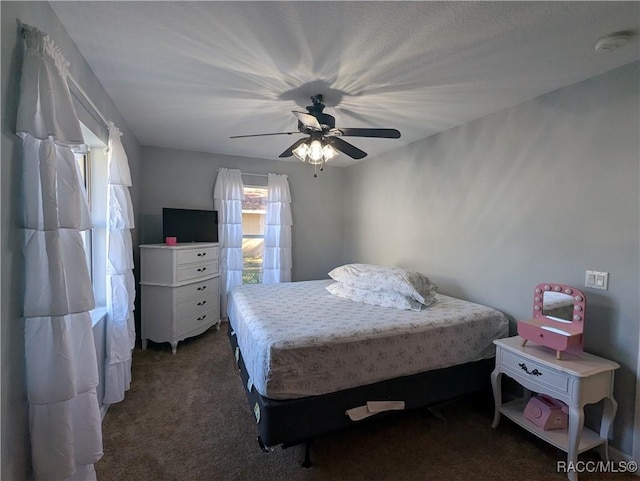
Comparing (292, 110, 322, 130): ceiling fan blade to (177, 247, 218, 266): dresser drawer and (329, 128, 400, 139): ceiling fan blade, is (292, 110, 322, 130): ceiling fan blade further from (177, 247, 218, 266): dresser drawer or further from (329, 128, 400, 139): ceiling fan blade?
(177, 247, 218, 266): dresser drawer

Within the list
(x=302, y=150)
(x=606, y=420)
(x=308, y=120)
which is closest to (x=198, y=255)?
(x=302, y=150)

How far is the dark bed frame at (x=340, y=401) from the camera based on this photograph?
5.40 feet

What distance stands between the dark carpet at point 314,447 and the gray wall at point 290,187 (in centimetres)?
242

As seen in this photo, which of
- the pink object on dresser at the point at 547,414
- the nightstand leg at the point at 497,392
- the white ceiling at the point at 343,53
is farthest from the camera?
the nightstand leg at the point at 497,392

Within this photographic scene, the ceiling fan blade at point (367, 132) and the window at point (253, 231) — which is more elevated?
the ceiling fan blade at point (367, 132)

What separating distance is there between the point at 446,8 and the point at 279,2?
79 centimetres

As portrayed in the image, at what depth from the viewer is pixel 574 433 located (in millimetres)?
1634

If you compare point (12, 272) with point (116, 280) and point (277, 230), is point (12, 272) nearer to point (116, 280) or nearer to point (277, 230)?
point (116, 280)

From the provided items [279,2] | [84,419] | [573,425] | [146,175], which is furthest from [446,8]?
[146,175]

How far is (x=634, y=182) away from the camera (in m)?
1.77

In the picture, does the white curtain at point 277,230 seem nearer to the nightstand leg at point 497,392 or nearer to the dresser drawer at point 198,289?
the dresser drawer at point 198,289

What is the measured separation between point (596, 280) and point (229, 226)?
3965 mm

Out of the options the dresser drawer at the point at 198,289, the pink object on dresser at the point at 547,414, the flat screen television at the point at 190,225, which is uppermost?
the flat screen television at the point at 190,225

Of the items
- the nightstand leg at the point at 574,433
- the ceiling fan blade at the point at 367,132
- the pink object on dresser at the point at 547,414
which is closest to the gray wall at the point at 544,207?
the pink object on dresser at the point at 547,414
